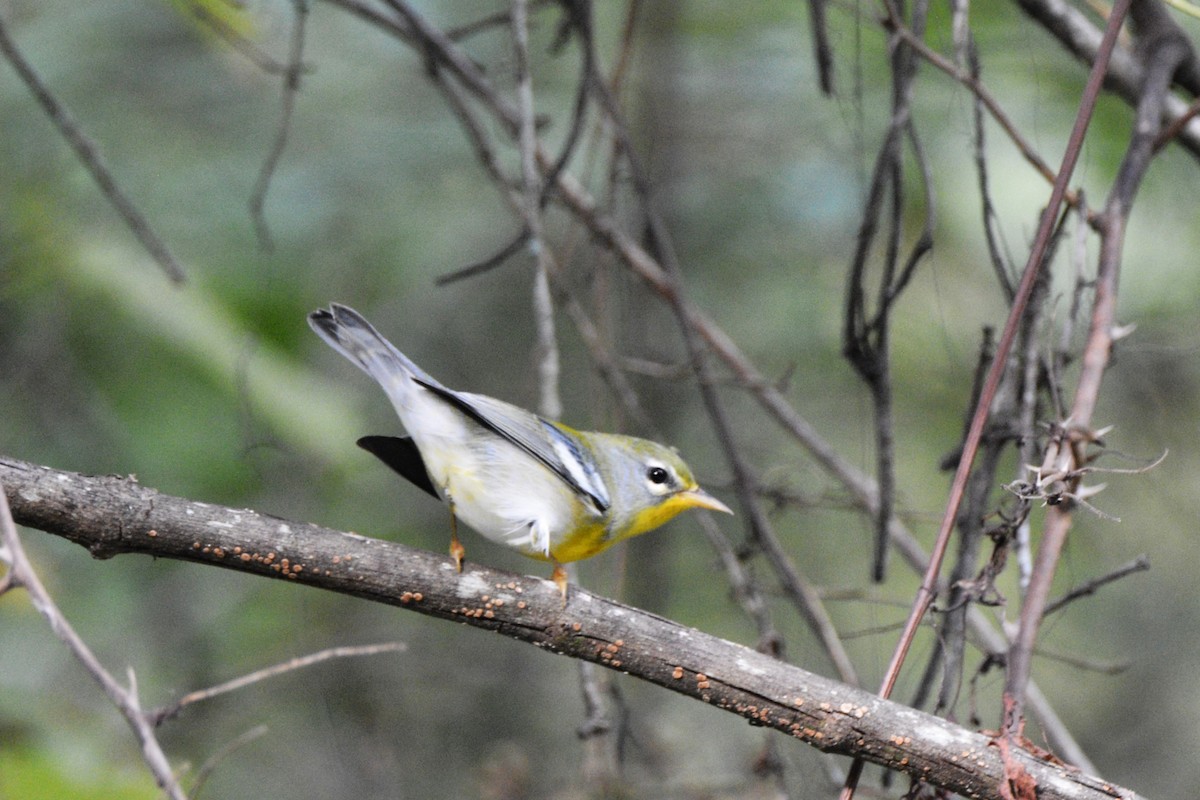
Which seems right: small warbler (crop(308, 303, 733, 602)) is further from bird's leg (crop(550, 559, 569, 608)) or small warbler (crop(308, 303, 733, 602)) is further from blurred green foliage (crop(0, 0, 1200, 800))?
blurred green foliage (crop(0, 0, 1200, 800))

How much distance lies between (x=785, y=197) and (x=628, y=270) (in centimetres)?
167

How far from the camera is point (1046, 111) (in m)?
4.16

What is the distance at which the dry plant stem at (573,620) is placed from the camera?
1992mm

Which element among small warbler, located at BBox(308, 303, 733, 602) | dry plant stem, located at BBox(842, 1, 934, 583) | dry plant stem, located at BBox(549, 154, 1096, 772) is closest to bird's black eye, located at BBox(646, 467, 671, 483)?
small warbler, located at BBox(308, 303, 733, 602)

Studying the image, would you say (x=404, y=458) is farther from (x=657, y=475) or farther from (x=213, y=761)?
(x=213, y=761)

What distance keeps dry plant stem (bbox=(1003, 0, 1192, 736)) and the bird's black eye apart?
48.8 inches

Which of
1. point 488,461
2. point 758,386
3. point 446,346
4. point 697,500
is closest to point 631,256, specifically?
point 758,386

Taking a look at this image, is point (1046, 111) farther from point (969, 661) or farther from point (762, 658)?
point (762, 658)

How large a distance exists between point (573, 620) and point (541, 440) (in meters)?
0.91

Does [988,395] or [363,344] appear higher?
[988,395]

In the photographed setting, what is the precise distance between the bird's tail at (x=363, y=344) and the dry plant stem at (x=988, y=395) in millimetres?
1294

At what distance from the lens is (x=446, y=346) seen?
5.55 m

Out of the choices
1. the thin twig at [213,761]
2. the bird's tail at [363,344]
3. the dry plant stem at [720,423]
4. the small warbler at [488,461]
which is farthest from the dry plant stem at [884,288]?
the thin twig at [213,761]

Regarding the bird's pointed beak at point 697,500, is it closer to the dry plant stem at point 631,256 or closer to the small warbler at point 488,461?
the small warbler at point 488,461
